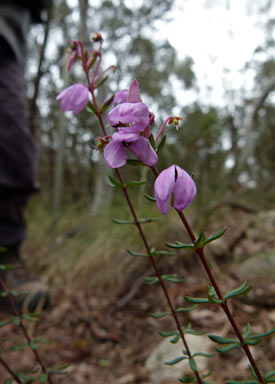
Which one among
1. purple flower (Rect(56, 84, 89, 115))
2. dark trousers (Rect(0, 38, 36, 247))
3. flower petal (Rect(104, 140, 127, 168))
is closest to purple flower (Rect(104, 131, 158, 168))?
flower petal (Rect(104, 140, 127, 168))

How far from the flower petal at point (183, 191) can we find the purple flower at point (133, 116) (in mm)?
95

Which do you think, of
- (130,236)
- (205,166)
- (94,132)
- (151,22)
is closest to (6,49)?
A: (130,236)

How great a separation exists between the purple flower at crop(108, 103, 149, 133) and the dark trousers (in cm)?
171

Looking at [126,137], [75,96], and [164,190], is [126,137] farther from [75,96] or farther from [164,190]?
[75,96]

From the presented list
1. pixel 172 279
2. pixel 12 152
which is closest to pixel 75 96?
pixel 172 279

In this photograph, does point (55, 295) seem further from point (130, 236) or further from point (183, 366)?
point (183, 366)

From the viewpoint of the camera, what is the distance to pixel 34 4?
2.47 metres

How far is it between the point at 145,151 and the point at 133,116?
0.18ft

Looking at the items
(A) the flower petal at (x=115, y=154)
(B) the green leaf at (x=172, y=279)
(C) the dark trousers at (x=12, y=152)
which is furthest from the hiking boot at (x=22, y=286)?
(A) the flower petal at (x=115, y=154)

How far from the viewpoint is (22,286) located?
207 cm

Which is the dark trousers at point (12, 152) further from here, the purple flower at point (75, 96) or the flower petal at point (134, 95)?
the flower petal at point (134, 95)

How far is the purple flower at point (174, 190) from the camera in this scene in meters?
0.42

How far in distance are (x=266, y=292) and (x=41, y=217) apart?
320 centimetres

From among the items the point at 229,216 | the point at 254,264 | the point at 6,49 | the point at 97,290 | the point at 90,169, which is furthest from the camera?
the point at 90,169
